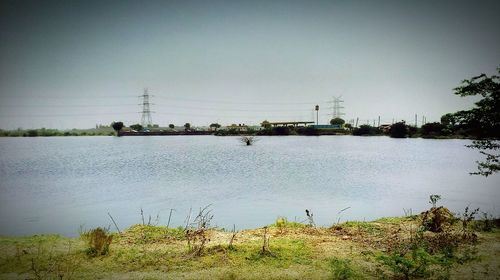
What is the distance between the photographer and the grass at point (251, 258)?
7797 mm

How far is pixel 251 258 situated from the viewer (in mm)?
8914

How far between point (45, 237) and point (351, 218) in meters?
14.8

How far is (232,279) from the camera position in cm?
750

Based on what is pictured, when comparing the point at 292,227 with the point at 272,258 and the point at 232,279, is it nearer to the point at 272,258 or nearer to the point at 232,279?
the point at 272,258

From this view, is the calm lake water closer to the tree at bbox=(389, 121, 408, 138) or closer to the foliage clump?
the foliage clump

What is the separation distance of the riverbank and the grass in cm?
2

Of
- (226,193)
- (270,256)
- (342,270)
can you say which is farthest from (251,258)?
(226,193)

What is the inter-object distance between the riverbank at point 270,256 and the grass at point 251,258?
0.08 feet

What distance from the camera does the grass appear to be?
7.80 meters

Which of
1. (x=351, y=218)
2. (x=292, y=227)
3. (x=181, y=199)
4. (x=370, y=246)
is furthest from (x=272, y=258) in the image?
(x=181, y=199)

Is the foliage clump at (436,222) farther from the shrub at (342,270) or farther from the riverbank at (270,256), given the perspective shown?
the shrub at (342,270)

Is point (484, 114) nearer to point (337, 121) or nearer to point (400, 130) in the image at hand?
point (400, 130)

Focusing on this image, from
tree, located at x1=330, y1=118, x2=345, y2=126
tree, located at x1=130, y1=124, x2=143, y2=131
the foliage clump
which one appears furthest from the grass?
tree, located at x1=130, y1=124, x2=143, y2=131

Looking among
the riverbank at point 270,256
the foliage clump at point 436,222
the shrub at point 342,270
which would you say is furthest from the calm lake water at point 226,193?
the shrub at point 342,270
